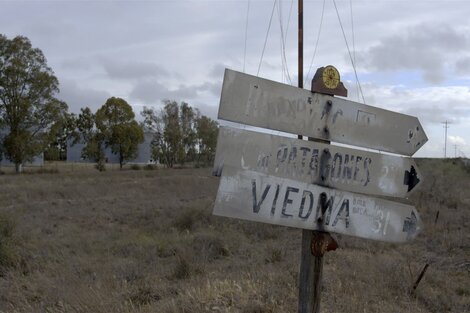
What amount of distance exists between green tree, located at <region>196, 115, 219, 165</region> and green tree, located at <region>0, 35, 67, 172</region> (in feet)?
96.6

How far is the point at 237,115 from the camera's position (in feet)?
10.1

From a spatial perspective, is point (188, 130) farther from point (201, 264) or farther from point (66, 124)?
point (201, 264)

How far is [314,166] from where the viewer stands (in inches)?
126

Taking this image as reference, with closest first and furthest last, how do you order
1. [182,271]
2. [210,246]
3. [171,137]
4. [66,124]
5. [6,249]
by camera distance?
[182,271]
[6,249]
[210,246]
[66,124]
[171,137]

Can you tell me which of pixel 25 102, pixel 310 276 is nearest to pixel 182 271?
pixel 310 276

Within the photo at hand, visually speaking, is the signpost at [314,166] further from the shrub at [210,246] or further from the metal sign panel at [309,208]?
the shrub at [210,246]

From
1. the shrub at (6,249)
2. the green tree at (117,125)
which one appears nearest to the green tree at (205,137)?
the green tree at (117,125)

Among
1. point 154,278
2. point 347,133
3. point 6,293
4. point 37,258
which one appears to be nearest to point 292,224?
point 347,133

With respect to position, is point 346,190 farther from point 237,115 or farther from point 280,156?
point 237,115

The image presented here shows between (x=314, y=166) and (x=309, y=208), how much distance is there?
273 mm

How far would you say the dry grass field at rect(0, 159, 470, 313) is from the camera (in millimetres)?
6168

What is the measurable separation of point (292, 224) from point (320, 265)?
18.4 inches

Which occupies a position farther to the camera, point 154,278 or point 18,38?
point 18,38

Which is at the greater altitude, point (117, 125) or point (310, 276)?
point (117, 125)
